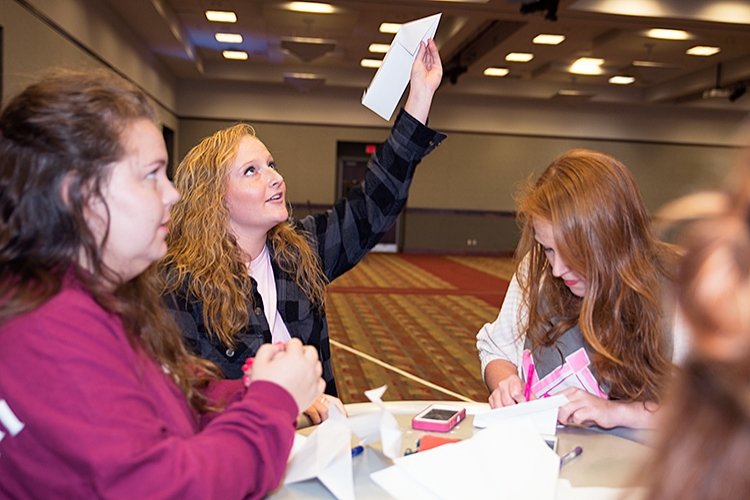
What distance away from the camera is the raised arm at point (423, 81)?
191cm

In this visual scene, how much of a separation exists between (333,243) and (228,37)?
1020cm

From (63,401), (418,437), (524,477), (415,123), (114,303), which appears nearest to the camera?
(63,401)

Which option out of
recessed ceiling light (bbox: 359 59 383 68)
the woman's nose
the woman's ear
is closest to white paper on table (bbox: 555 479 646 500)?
the woman's ear

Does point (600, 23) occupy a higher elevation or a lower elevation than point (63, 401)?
higher

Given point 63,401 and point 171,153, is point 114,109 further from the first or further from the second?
point 171,153

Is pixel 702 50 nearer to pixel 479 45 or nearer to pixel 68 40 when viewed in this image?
pixel 479 45

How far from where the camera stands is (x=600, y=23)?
29.1 ft

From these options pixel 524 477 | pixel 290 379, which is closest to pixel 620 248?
pixel 524 477

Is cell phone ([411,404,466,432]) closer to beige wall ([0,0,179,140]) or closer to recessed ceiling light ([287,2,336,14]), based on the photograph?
beige wall ([0,0,179,140])

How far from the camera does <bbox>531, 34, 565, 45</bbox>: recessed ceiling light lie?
10125 mm

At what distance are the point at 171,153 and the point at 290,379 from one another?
45.1ft

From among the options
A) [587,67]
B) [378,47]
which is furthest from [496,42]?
[587,67]

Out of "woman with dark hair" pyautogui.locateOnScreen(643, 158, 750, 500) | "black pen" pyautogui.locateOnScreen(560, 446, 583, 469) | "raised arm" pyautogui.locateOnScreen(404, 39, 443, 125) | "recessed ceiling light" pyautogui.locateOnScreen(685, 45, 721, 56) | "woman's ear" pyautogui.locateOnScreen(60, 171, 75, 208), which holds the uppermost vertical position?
"recessed ceiling light" pyautogui.locateOnScreen(685, 45, 721, 56)

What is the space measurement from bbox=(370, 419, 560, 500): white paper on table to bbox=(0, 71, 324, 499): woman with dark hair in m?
0.27
